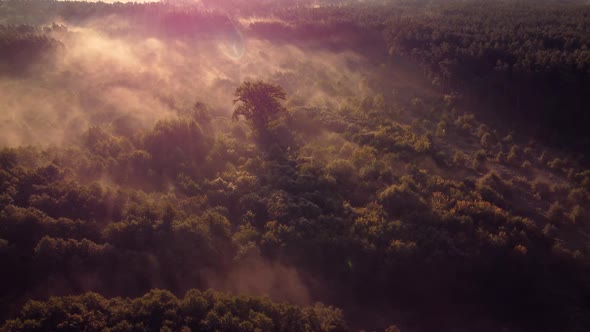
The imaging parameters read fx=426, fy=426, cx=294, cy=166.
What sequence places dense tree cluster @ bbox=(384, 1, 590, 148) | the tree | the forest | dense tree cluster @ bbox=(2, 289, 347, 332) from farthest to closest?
dense tree cluster @ bbox=(384, 1, 590, 148)
the tree
the forest
dense tree cluster @ bbox=(2, 289, 347, 332)

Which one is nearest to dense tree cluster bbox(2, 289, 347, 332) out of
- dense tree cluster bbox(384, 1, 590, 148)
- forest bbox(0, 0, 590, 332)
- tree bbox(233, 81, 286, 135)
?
forest bbox(0, 0, 590, 332)

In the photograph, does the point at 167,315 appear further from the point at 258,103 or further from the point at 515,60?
the point at 515,60

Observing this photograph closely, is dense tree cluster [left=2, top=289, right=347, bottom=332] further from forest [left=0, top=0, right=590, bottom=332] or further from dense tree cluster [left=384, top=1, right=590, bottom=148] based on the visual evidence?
dense tree cluster [left=384, top=1, right=590, bottom=148]

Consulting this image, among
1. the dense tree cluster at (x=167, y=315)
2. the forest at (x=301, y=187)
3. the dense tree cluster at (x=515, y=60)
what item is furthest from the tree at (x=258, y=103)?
the dense tree cluster at (x=515, y=60)

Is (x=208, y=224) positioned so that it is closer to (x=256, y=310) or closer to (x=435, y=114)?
(x=256, y=310)

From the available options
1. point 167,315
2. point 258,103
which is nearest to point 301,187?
point 258,103

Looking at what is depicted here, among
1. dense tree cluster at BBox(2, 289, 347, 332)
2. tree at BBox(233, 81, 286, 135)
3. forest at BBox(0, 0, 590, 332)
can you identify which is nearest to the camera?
dense tree cluster at BBox(2, 289, 347, 332)
